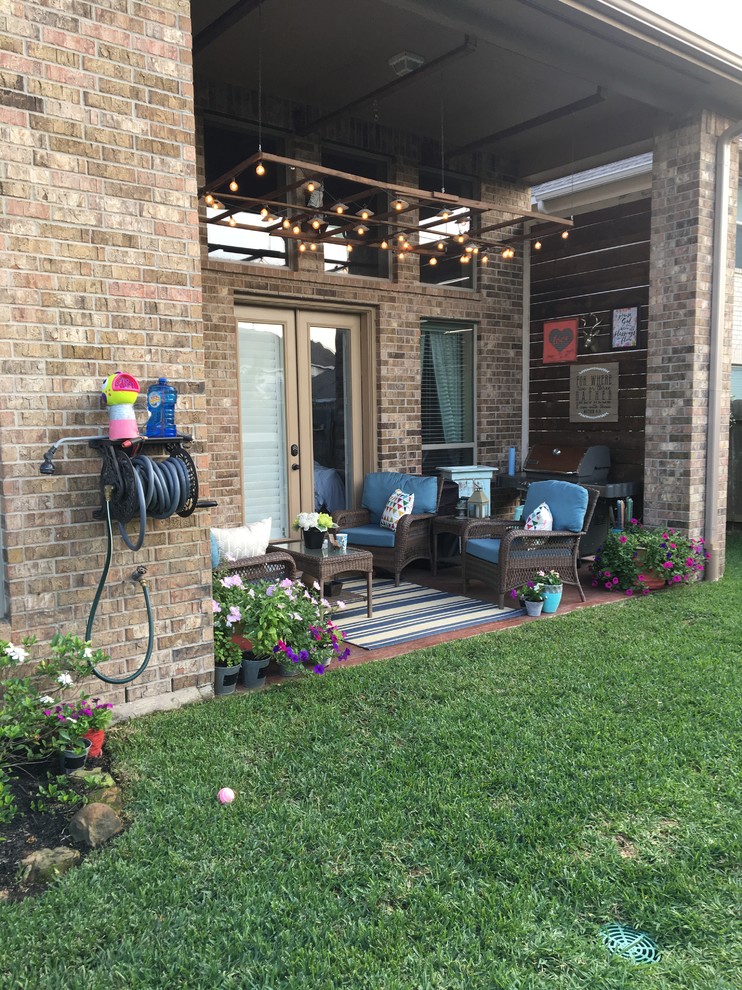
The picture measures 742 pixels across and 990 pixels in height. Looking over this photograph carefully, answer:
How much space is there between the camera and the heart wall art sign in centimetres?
815

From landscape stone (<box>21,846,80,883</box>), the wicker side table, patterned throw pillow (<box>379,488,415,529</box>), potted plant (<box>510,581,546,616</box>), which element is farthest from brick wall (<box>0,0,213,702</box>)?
patterned throw pillow (<box>379,488,415,529</box>)

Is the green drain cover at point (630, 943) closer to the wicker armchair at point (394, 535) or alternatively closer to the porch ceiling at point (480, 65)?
the wicker armchair at point (394, 535)

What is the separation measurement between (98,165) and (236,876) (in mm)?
2844

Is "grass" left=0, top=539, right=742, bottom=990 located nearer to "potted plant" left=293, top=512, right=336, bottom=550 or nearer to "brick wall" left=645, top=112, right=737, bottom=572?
"potted plant" left=293, top=512, right=336, bottom=550

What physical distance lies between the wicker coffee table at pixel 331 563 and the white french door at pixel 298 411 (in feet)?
4.75

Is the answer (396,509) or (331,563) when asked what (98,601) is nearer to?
(331,563)

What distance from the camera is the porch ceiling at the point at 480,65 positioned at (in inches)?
187

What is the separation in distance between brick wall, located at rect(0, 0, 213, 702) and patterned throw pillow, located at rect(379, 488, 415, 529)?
3184mm

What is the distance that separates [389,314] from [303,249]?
4.02 feet

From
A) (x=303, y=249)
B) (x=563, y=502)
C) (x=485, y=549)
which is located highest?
(x=303, y=249)

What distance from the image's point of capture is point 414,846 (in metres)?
2.44

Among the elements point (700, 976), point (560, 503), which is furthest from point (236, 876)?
point (560, 503)

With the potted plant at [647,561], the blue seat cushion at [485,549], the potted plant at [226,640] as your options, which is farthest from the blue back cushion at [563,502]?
the potted plant at [226,640]

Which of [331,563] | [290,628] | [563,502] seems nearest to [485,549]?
[563,502]
